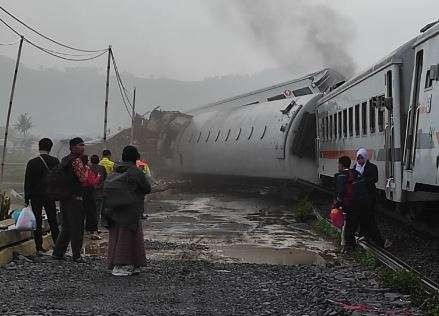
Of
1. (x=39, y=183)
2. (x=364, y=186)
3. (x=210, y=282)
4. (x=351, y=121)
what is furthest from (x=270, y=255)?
(x=351, y=121)

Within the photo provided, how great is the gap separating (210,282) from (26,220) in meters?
2.77

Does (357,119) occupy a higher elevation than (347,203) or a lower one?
higher

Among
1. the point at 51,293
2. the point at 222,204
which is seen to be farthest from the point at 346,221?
the point at 222,204

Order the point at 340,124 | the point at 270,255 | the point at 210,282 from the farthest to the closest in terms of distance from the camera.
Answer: the point at 340,124 < the point at 270,255 < the point at 210,282

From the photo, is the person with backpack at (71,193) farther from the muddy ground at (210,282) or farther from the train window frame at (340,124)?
the train window frame at (340,124)

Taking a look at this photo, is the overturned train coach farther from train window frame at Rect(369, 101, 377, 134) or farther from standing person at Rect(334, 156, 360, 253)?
standing person at Rect(334, 156, 360, 253)

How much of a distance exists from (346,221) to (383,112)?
189cm

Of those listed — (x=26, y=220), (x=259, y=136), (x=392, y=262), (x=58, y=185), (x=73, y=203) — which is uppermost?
(x=259, y=136)

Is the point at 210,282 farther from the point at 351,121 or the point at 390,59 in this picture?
the point at 351,121

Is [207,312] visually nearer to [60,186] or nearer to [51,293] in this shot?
[51,293]

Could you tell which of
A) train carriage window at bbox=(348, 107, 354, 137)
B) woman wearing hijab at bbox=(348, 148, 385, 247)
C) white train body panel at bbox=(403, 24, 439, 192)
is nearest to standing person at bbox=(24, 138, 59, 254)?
woman wearing hijab at bbox=(348, 148, 385, 247)

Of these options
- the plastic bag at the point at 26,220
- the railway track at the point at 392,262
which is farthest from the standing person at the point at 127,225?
the railway track at the point at 392,262

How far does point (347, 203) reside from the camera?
8.59 meters

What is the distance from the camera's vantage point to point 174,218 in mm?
13922
